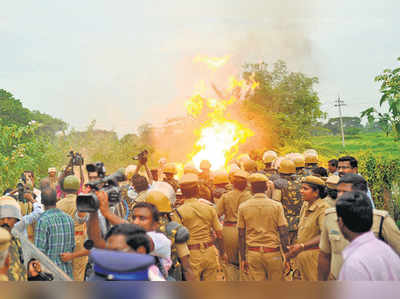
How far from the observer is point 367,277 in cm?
266

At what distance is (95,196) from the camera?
2.92 meters

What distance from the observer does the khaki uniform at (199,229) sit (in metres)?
5.18

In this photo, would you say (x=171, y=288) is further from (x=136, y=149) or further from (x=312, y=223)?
(x=136, y=149)

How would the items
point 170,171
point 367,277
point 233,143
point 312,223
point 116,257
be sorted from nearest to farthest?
1. point 116,257
2. point 367,277
3. point 312,223
4. point 170,171
5. point 233,143

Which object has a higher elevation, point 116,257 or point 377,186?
point 116,257

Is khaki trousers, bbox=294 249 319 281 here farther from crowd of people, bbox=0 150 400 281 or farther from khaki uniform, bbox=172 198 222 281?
khaki uniform, bbox=172 198 222 281

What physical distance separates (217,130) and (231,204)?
12831 mm

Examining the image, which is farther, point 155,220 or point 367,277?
point 155,220

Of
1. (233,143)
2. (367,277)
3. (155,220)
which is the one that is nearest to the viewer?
(367,277)

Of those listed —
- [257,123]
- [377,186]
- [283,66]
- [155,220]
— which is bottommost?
[377,186]

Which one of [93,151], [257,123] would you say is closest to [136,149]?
[93,151]

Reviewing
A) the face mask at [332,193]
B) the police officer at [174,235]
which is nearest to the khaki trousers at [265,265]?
the face mask at [332,193]

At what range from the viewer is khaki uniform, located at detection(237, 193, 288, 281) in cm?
538

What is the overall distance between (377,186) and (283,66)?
22.2 metres
